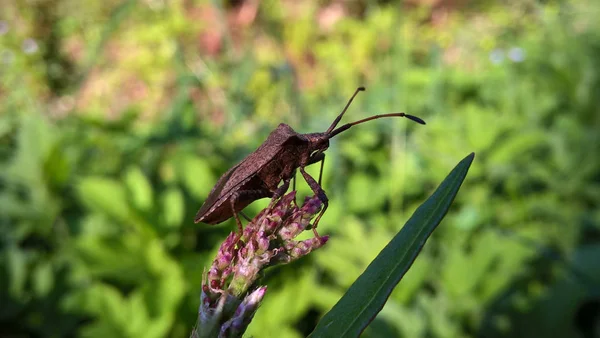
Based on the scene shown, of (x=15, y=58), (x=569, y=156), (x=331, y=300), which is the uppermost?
(x=15, y=58)

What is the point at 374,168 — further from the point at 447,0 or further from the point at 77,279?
the point at 447,0

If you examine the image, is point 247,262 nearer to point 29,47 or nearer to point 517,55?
point 517,55

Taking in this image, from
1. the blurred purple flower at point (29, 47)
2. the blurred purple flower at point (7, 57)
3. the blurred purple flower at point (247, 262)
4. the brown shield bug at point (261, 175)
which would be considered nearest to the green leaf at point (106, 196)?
the brown shield bug at point (261, 175)

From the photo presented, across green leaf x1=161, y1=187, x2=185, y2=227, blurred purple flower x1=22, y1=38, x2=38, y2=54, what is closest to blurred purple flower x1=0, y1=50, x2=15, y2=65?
blurred purple flower x1=22, y1=38, x2=38, y2=54

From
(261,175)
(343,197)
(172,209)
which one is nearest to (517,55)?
(343,197)

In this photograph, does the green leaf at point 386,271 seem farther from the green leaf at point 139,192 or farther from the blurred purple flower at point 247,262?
the green leaf at point 139,192

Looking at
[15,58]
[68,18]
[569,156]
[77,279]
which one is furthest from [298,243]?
[68,18]
